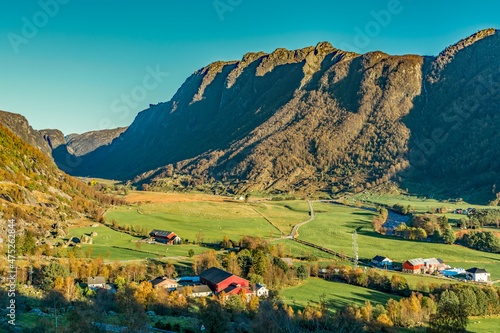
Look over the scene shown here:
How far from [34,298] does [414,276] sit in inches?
2093

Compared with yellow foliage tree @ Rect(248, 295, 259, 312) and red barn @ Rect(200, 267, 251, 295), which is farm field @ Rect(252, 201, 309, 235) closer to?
red barn @ Rect(200, 267, 251, 295)

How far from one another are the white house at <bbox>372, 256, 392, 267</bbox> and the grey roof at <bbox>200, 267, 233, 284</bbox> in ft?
101

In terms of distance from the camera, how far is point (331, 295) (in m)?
50.0

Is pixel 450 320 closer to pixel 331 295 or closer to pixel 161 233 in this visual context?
pixel 331 295

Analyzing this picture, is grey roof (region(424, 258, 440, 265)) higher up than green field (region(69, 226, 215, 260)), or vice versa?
green field (region(69, 226, 215, 260))

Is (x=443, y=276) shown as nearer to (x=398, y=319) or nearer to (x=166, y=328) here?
(x=398, y=319)

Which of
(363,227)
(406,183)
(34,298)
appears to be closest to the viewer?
(34,298)

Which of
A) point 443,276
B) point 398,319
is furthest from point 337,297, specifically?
point 443,276

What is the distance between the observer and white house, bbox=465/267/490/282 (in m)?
60.6

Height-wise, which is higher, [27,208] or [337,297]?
[27,208]

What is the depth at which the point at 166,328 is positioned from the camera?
1326 inches

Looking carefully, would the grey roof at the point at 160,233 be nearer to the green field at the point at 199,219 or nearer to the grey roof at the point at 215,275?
the green field at the point at 199,219

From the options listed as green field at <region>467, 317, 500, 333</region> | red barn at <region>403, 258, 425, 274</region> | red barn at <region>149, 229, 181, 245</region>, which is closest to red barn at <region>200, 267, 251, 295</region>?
green field at <region>467, 317, 500, 333</region>

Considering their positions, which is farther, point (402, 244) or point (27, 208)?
point (402, 244)
